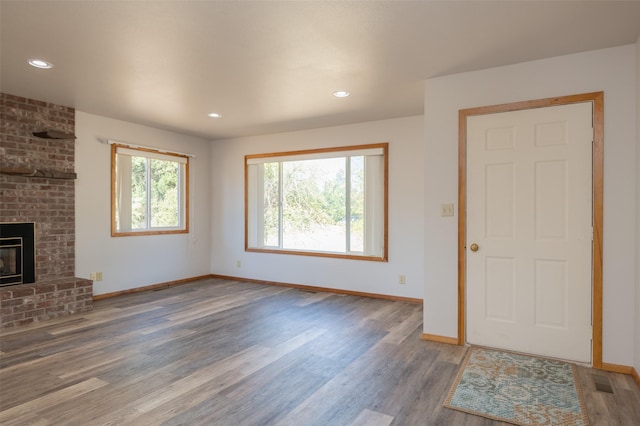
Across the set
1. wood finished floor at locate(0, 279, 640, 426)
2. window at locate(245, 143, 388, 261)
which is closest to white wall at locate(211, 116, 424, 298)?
window at locate(245, 143, 388, 261)

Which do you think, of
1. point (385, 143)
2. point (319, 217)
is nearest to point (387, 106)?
point (385, 143)

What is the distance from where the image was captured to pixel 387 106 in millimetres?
4578

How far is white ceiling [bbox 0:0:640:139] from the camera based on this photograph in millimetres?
2365

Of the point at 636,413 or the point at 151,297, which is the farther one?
the point at 151,297

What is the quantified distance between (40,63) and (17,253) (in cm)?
229

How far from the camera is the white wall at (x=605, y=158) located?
2848 millimetres

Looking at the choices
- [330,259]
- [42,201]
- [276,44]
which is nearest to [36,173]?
[42,201]

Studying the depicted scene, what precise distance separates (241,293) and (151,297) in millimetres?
1213

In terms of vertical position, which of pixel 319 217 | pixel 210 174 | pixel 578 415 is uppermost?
pixel 210 174

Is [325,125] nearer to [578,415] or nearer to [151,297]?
[151,297]

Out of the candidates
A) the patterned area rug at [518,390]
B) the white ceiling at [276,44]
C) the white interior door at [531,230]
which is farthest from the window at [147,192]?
the patterned area rug at [518,390]

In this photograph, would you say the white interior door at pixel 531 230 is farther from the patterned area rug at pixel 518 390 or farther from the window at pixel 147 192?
the window at pixel 147 192

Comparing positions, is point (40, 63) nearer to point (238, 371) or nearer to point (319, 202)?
point (238, 371)

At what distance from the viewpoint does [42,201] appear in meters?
4.55
